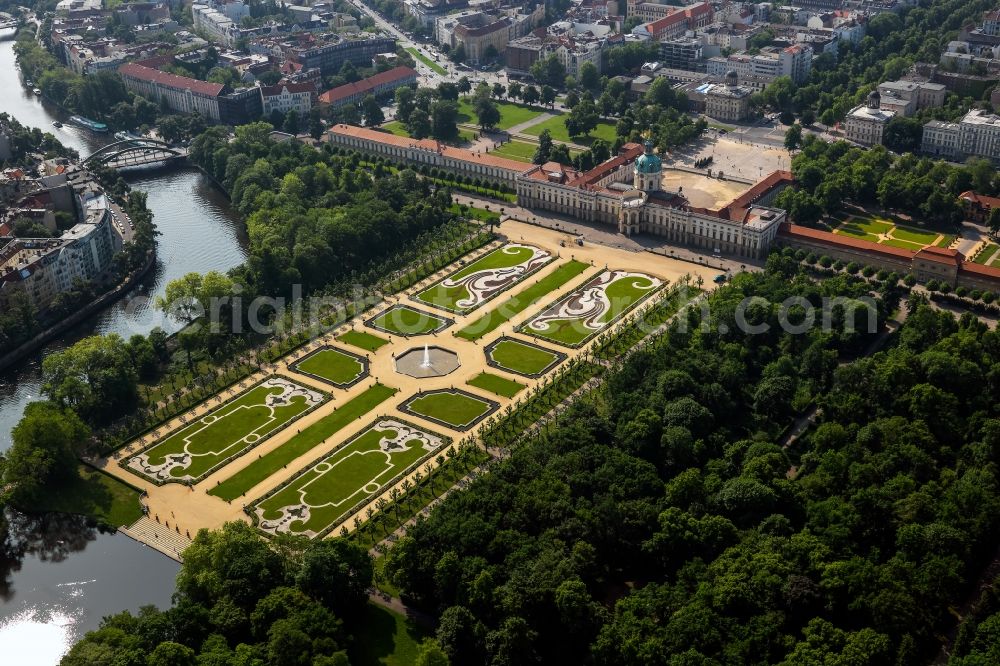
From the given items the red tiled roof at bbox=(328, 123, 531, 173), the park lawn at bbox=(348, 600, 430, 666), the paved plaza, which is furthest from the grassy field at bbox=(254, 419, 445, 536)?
the red tiled roof at bbox=(328, 123, 531, 173)

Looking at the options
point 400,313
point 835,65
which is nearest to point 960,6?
point 835,65

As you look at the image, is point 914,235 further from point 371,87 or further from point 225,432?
point 371,87

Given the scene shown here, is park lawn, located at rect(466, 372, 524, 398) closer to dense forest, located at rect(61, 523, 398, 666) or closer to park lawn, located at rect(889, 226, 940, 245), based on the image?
dense forest, located at rect(61, 523, 398, 666)

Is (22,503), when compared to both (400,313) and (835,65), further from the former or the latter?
(835,65)

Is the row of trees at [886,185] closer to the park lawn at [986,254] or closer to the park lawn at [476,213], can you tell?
the park lawn at [986,254]

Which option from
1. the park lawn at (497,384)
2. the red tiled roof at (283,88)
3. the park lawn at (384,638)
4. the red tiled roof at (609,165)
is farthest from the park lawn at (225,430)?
the red tiled roof at (283,88)
